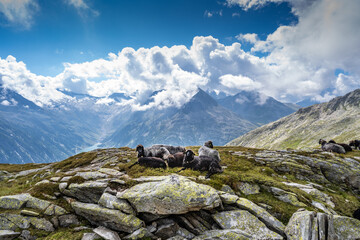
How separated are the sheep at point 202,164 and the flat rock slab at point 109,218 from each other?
25.8ft

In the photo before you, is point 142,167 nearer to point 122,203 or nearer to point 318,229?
point 122,203

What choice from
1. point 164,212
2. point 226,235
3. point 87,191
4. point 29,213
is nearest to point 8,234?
point 29,213

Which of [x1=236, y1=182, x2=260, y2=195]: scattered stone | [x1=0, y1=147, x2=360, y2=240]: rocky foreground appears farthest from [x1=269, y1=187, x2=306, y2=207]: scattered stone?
[x1=236, y1=182, x2=260, y2=195]: scattered stone

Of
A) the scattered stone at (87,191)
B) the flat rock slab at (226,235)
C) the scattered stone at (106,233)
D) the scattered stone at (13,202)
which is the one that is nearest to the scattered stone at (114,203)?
the scattered stone at (87,191)

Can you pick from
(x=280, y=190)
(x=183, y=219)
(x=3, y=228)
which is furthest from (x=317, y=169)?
(x=3, y=228)

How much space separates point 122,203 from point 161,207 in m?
2.59

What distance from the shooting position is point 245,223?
908 cm

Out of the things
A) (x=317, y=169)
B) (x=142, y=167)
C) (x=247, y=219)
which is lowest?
(x=247, y=219)

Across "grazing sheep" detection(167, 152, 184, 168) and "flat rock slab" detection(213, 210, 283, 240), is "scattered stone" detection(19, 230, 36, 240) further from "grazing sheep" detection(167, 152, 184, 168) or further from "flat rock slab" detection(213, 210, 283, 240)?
"grazing sheep" detection(167, 152, 184, 168)

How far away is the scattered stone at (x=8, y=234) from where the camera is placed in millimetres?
8020

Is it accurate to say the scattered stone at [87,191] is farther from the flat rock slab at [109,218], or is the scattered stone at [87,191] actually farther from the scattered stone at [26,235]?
the scattered stone at [26,235]

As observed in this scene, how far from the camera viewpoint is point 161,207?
31.0 feet

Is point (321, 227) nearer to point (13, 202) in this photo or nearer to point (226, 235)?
point (226, 235)

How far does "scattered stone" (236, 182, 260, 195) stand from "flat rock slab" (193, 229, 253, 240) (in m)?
4.62
